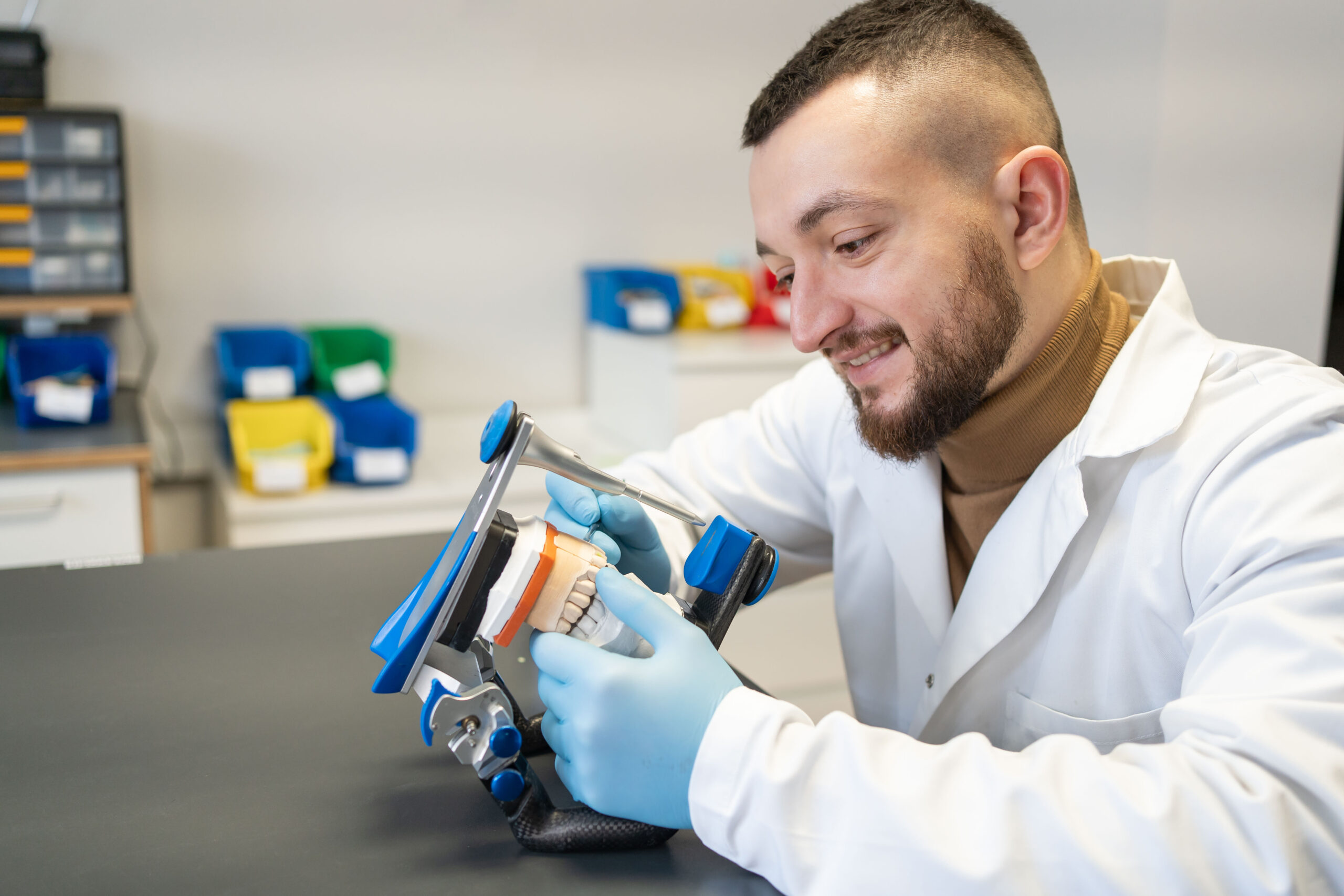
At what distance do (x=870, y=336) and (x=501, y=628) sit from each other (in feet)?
1.57

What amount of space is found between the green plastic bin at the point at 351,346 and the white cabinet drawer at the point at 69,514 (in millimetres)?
638

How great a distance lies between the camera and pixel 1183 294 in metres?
1.11

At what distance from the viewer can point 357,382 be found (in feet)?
8.34

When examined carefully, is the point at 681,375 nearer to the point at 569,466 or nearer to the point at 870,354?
the point at 870,354

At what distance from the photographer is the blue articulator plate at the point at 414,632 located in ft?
2.44

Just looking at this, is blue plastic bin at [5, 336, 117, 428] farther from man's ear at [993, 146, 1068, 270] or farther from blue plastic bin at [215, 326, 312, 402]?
man's ear at [993, 146, 1068, 270]

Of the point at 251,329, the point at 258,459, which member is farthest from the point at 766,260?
the point at 251,329

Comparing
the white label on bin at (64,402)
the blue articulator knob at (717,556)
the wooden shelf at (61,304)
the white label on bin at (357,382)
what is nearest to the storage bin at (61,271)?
the wooden shelf at (61,304)

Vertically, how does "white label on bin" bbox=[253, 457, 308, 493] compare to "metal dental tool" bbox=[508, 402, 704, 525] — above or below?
below

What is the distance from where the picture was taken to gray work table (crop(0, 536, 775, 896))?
2.21 ft

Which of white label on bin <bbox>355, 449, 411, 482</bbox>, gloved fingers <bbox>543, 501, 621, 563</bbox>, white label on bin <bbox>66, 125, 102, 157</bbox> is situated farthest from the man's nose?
white label on bin <bbox>66, 125, 102, 157</bbox>

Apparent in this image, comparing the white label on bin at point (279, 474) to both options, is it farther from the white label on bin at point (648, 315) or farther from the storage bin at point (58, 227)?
the white label on bin at point (648, 315)

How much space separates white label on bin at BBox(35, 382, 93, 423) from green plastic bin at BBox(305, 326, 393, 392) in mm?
538

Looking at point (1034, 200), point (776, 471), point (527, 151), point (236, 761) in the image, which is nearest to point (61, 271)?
point (527, 151)
